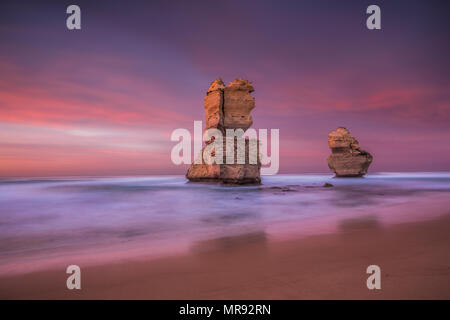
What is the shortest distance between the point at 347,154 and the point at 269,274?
42641mm

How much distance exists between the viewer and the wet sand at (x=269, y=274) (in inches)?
91.7

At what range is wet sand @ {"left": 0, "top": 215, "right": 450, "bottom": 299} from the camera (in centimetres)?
233

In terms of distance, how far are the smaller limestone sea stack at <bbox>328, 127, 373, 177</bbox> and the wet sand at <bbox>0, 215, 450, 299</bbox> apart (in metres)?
38.8

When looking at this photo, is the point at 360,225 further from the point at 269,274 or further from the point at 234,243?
the point at 269,274

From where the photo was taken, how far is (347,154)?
3947 centimetres

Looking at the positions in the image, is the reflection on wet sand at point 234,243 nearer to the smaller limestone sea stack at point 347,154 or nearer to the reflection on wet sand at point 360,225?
the reflection on wet sand at point 360,225

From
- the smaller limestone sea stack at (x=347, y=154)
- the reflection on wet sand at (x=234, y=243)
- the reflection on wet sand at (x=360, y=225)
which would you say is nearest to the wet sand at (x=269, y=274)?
the reflection on wet sand at (x=234, y=243)

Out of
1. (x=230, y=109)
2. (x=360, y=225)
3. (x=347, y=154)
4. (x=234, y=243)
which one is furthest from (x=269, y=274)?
(x=347, y=154)

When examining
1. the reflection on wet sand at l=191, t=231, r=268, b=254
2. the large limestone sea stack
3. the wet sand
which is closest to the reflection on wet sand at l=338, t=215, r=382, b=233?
the wet sand
